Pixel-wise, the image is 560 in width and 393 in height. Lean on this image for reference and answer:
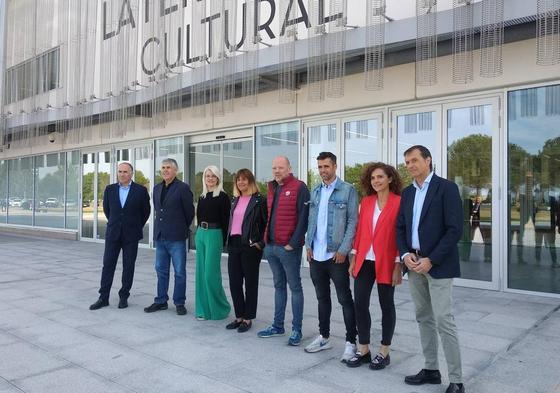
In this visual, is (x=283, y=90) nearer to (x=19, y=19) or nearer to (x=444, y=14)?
(x=444, y=14)

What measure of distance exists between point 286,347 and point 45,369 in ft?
6.46

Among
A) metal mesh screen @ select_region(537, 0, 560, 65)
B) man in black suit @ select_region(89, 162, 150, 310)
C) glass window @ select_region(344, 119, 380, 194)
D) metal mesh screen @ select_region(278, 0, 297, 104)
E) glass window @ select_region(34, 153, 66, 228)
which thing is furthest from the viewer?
glass window @ select_region(34, 153, 66, 228)

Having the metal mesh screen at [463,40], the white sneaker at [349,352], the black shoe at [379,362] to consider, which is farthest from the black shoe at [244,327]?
the metal mesh screen at [463,40]

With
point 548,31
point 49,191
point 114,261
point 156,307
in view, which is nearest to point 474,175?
point 548,31

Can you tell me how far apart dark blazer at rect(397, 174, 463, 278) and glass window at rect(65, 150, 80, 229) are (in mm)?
13589

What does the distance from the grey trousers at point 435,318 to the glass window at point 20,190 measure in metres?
16.7

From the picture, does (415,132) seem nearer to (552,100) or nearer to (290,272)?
(552,100)

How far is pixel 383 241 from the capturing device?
12.0ft

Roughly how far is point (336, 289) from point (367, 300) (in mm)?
320

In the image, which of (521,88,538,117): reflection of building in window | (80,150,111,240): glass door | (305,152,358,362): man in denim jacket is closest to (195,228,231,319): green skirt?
(305,152,358,362): man in denim jacket

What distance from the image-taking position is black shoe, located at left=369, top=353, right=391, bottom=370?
374 centimetres

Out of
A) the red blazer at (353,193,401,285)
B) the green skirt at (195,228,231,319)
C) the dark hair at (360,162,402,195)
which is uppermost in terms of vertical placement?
the dark hair at (360,162,402,195)

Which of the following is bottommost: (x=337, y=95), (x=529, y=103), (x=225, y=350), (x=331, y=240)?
(x=225, y=350)

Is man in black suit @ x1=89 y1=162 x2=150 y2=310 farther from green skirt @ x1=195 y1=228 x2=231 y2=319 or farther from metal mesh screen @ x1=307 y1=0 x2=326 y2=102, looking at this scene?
metal mesh screen @ x1=307 y1=0 x2=326 y2=102
